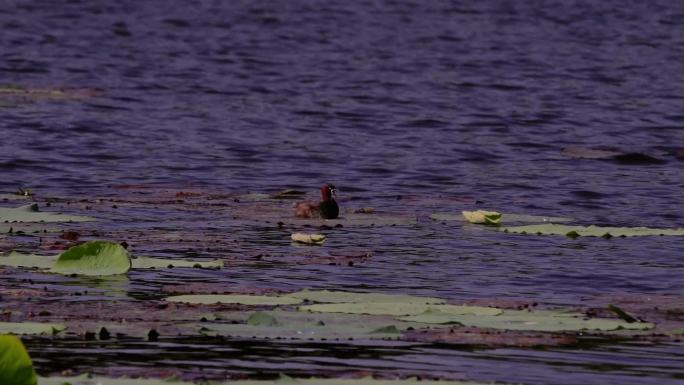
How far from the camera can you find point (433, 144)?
2330 cm

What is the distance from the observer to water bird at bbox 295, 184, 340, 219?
15727 millimetres

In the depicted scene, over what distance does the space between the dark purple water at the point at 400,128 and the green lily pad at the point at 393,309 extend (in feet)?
3.57

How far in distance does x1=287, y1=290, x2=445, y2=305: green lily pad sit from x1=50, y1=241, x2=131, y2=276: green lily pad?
56.1 inches

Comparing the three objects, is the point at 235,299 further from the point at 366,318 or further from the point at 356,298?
the point at 366,318

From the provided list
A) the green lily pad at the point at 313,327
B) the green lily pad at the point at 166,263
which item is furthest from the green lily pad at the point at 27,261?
the green lily pad at the point at 313,327

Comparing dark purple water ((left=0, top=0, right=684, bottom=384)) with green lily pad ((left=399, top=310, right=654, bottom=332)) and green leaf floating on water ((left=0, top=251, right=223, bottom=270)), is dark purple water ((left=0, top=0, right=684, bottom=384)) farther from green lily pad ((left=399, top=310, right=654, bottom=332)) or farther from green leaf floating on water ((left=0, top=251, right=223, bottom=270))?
green lily pad ((left=399, top=310, right=654, bottom=332))

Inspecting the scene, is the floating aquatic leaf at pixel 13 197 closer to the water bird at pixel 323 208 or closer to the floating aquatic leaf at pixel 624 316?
the water bird at pixel 323 208

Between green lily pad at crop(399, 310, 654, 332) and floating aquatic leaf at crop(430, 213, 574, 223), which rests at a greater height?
green lily pad at crop(399, 310, 654, 332)

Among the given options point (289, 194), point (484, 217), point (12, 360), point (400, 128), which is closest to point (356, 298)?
point (12, 360)

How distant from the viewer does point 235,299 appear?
11.1 meters

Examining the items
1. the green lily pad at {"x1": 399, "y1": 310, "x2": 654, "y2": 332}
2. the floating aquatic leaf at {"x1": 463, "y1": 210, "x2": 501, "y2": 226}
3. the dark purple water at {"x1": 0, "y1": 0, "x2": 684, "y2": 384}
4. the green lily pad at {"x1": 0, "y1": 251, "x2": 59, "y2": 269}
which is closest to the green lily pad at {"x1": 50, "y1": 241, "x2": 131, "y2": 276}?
the green lily pad at {"x1": 0, "y1": 251, "x2": 59, "y2": 269}

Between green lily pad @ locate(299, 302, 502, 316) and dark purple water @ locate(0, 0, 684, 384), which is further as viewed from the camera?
dark purple water @ locate(0, 0, 684, 384)

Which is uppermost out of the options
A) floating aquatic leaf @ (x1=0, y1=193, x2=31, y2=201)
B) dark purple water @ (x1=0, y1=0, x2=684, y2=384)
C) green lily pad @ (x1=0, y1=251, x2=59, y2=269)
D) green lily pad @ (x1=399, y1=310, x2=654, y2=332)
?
green lily pad @ (x1=399, y1=310, x2=654, y2=332)

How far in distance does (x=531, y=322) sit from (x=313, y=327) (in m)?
1.33
